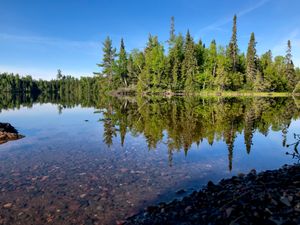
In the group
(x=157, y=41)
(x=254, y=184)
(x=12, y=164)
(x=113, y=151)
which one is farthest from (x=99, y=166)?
(x=157, y=41)

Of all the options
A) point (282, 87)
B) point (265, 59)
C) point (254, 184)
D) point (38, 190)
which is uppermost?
point (265, 59)

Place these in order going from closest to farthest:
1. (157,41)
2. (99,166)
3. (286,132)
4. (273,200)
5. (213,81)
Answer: (273,200), (99,166), (286,132), (213,81), (157,41)

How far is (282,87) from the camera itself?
88062 mm

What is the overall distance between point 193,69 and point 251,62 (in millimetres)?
23528

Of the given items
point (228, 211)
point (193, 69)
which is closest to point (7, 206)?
point (228, 211)

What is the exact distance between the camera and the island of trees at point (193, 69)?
77688 mm

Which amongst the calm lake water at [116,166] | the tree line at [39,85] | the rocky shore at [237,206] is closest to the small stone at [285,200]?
the rocky shore at [237,206]

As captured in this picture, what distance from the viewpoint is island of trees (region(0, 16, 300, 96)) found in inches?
3059

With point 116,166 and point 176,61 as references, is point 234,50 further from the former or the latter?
point 116,166

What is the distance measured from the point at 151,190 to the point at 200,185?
179 centimetres

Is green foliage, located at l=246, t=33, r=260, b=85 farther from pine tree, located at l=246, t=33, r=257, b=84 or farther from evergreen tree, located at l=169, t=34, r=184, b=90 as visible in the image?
evergreen tree, located at l=169, t=34, r=184, b=90

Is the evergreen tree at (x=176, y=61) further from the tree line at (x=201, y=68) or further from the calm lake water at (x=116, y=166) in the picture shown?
the calm lake water at (x=116, y=166)

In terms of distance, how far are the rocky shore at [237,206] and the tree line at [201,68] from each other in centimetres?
7020

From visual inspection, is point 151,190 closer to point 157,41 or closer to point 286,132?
point 286,132
